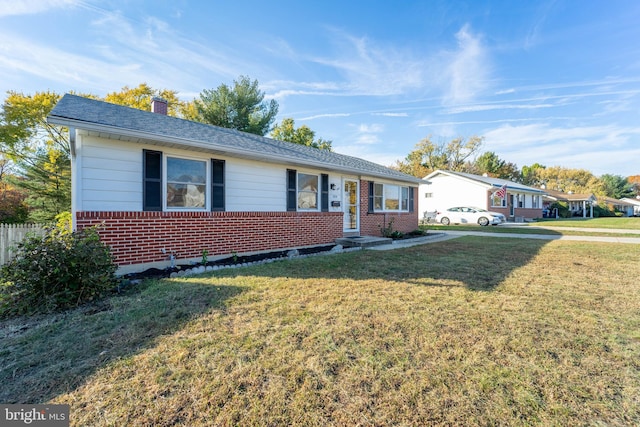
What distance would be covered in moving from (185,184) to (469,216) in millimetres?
21708

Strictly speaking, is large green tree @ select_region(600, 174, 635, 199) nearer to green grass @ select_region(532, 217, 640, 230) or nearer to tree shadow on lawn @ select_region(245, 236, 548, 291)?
green grass @ select_region(532, 217, 640, 230)

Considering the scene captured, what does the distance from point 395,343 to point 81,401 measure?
8.52 feet

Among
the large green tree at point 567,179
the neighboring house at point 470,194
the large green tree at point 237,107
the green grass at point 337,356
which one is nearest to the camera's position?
the green grass at point 337,356

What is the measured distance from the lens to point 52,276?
4.01 meters

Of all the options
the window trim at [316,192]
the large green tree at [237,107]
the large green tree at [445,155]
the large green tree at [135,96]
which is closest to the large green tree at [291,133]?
the large green tree at [237,107]

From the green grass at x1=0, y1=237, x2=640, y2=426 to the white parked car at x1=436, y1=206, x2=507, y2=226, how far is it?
17748 millimetres

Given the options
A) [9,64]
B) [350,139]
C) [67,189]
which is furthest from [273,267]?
[350,139]

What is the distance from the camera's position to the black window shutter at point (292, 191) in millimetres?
Answer: 8695

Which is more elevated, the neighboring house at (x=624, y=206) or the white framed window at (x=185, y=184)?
the neighboring house at (x=624, y=206)

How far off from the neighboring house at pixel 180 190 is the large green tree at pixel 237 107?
14.0 m

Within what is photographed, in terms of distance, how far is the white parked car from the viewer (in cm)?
2123

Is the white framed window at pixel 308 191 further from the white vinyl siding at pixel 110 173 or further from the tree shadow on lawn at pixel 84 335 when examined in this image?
the tree shadow on lawn at pixel 84 335

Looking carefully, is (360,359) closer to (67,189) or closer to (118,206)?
(118,206)

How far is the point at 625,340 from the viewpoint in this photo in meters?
2.98
